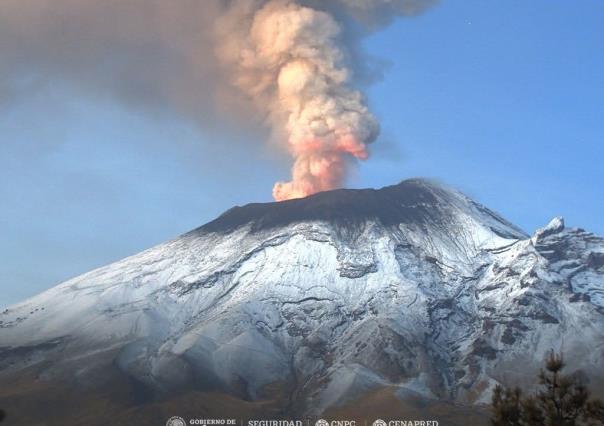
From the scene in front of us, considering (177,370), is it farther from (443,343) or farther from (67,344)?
(443,343)

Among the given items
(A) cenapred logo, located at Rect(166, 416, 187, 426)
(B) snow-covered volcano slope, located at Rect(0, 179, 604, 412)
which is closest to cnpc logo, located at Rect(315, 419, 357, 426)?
(B) snow-covered volcano slope, located at Rect(0, 179, 604, 412)

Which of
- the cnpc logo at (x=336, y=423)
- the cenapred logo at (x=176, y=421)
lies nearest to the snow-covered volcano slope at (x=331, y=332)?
the cnpc logo at (x=336, y=423)

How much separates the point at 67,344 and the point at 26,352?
8.16m

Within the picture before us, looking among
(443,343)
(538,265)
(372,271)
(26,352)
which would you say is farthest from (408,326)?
(26,352)

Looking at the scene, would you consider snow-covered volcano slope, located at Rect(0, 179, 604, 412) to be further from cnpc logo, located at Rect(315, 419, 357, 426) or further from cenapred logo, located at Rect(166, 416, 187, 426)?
cenapred logo, located at Rect(166, 416, 187, 426)

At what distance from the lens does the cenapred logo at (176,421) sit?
443 feet

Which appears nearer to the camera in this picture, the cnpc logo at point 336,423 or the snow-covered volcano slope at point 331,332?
the cnpc logo at point 336,423

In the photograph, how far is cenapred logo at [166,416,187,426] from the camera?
13495 cm

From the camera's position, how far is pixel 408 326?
176375 mm

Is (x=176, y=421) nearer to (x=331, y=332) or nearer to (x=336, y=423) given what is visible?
(x=336, y=423)

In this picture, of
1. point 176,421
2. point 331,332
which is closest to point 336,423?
point 176,421

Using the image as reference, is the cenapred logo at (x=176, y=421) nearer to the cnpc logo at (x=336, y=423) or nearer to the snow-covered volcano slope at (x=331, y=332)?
the snow-covered volcano slope at (x=331, y=332)

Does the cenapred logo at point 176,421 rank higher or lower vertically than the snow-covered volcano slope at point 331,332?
lower

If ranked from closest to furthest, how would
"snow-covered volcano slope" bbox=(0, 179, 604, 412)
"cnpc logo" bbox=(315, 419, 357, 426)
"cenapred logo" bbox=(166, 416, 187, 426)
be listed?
"cnpc logo" bbox=(315, 419, 357, 426) < "cenapred logo" bbox=(166, 416, 187, 426) < "snow-covered volcano slope" bbox=(0, 179, 604, 412)
